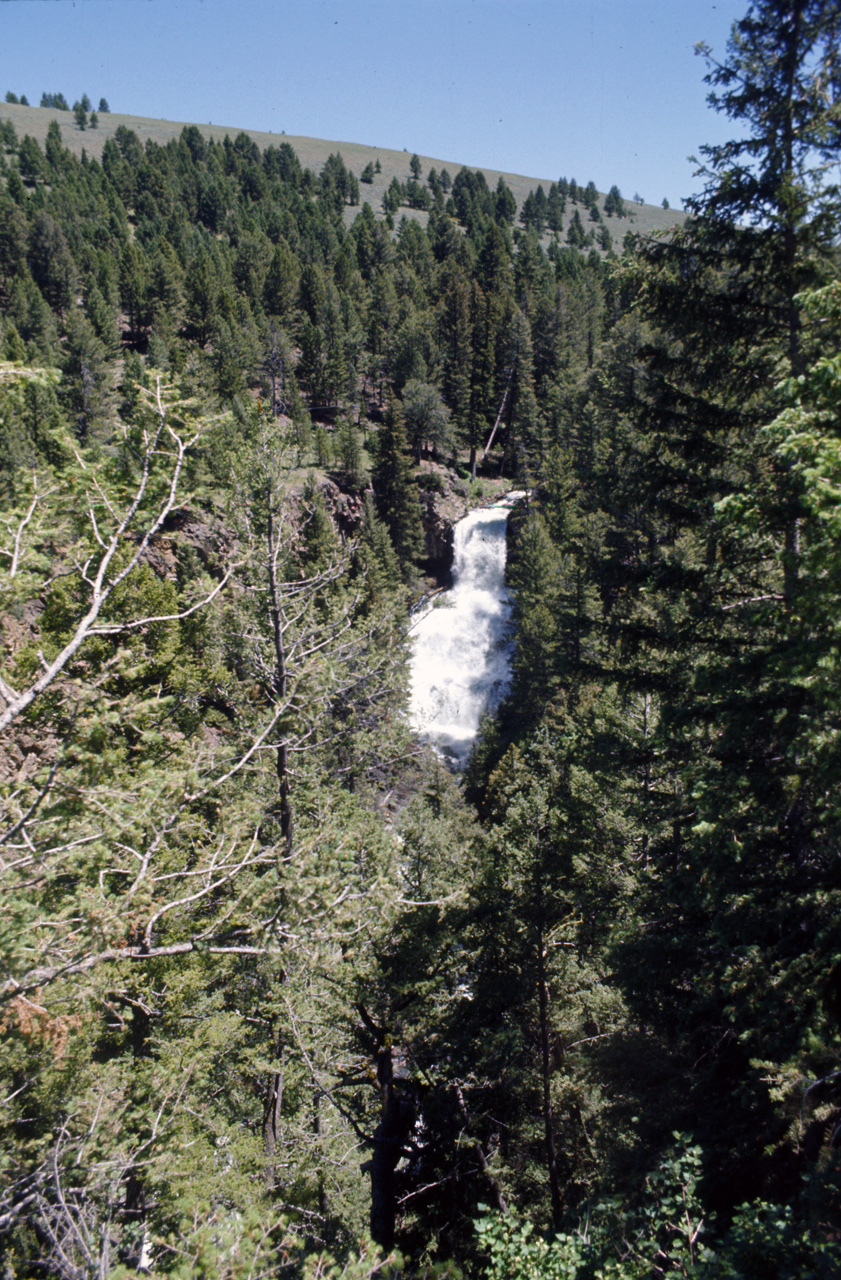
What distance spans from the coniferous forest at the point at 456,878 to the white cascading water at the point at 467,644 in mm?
20539

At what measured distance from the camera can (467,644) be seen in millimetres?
43094

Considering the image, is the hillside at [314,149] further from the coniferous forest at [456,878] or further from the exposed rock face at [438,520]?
the coniferous forest at [456,878]

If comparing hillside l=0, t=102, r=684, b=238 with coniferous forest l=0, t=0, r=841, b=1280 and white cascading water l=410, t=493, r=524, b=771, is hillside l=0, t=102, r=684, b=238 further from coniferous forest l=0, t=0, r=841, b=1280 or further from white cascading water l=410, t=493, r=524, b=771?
coniferous forest l=0, t=0, r=841, b=1280

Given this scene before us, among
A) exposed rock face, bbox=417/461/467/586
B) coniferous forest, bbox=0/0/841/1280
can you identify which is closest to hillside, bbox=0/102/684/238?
exposed rock face, bbox=417/461/467/586

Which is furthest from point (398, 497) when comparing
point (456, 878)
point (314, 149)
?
point (314, 149)

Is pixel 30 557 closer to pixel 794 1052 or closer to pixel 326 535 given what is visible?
pixel 794 1052

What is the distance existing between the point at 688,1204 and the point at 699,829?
8.84ft

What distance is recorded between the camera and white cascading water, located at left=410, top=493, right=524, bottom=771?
38.5m

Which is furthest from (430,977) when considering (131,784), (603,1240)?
(131,784)

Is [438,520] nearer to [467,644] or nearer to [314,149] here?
[467,644]

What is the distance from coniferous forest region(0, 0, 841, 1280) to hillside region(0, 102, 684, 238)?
13265 centimetres

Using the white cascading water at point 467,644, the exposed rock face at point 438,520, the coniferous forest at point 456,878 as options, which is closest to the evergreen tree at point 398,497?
the exposed rock face at point 438,520

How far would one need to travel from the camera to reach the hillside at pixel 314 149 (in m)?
132

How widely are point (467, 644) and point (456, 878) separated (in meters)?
32.3
